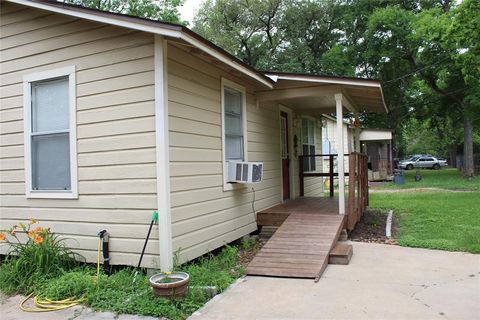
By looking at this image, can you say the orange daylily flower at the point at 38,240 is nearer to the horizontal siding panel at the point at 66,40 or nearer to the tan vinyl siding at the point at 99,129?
the tan vinyl siding at the point at 99,129

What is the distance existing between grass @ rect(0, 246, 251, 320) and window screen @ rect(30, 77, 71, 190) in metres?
1.14

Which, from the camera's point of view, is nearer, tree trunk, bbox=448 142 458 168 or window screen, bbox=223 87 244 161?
window screen, bbox=223 87 244 161

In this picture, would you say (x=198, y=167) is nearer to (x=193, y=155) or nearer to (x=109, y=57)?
(x=193, y=155)

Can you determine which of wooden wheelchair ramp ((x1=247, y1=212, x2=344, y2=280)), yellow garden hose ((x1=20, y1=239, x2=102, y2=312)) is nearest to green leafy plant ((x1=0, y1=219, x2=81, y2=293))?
yellow garden hose ((x1=20, y1=239, x2=102, y2=312))

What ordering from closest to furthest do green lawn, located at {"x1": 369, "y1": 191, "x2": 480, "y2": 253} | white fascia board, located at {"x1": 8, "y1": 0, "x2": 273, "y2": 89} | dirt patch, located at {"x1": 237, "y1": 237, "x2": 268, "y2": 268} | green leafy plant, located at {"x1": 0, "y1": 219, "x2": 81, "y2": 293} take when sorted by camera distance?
white fascia board, located at {"x1": 8, "y1": 0, "x2": 273, "y2": 89}, green leafy plant, located at {"x1": 0, "y1": 219, "x2": 81, "y2": 293}, dirt patch, located at {"x1": 237, "y1": 237, "x2": 268, "y2": 268}, green lawn, located at {"x1": 369, "y1": 191, "x2": 480, "y2": 253}

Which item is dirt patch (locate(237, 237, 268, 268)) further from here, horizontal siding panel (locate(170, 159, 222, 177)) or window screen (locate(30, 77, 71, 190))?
window screen (locate(30, 77, 71, 190))

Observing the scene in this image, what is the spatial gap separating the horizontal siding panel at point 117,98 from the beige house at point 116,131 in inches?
0.5

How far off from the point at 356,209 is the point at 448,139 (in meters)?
38.2

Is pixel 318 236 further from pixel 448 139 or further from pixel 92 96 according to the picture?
pixel 448 139

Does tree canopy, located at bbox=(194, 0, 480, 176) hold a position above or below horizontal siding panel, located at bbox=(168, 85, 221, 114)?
above

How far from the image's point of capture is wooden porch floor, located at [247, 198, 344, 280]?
491cm

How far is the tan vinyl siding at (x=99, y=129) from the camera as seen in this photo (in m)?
4.63

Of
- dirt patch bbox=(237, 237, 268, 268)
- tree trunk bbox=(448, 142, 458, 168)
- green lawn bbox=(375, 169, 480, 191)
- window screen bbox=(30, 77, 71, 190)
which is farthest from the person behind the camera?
tree trunk bbox=(448, 142, 458, 168)

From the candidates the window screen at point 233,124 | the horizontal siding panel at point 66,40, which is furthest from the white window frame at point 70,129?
the window screen at point 233,124
